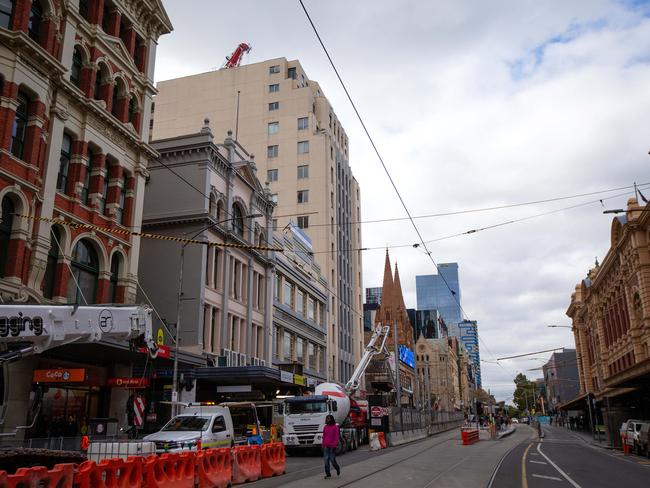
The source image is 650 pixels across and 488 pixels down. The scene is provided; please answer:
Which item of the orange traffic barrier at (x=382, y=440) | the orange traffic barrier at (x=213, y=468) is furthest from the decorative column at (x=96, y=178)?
the orange traffic barrier at (x=382, y=440)

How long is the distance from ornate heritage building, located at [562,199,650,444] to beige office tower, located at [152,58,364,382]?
27.3 m

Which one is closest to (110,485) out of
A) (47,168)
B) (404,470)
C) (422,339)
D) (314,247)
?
(404,470)

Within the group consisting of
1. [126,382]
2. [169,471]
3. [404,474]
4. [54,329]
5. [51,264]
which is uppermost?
[51,264]

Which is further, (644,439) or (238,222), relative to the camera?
(238,222)

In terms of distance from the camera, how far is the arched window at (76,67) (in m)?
26.9

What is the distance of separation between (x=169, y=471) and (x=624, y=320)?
48.3 meters

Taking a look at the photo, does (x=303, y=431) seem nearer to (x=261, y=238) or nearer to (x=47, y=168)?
(x=47, y=168)

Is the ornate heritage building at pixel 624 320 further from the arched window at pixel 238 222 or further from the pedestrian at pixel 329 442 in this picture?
the arched window at pixel 238 222

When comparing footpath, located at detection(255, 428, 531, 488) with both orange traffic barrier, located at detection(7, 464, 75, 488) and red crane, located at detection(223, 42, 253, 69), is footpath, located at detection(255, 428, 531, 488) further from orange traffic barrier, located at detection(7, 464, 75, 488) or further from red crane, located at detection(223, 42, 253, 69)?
red crane, located at detection(223, 42, 253, 69)

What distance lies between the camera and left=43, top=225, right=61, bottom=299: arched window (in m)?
24.0

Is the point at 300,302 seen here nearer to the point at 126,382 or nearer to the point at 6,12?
the point at 126,382

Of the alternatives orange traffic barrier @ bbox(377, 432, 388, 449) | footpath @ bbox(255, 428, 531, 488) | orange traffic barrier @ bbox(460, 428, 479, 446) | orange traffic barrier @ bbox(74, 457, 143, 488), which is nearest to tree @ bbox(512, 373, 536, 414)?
orange traffic barrier @ bbox(460, 428, 479, 446)

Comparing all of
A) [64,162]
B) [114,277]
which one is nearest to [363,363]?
[114,277]

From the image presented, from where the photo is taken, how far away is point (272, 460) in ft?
60.4
